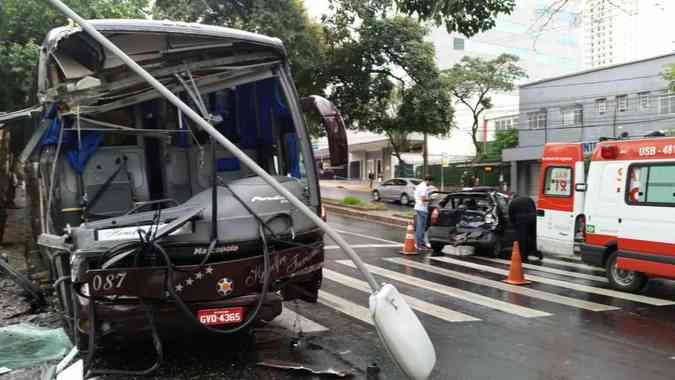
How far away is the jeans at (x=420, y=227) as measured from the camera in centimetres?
1412

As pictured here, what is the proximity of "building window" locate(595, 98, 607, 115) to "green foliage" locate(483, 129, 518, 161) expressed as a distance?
9564mm

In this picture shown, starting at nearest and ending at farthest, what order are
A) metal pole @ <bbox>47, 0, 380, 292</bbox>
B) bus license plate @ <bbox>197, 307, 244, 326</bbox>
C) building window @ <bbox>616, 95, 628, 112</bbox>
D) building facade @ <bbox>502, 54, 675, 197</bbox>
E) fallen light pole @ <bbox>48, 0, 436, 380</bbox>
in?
metal pole @ <bbox>47, 0, 380, 292</bbox>, fallen light pole @ <bbox>48, 0, 436, 380</bbox>, bus license plate @ <bbox>197, 307, 244, 326</bbox>, building facade @ <bbox>502, 54, 675, 197</bbox>, building window @ <bbox>616, 95, 628, 112</bbox>

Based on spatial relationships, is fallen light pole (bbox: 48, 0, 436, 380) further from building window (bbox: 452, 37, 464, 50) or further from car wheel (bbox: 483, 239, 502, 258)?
building window (bbox: 452, 37, 464, 50)

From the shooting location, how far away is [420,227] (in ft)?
46.6

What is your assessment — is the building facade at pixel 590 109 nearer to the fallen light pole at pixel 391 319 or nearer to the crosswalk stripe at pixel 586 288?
the crosswalk stripe at pixel 586 288

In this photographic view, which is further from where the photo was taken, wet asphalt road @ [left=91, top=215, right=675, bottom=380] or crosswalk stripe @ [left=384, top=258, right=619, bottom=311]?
crosswalk stripe @ [left=384, top=258, right=619, bottom=311]

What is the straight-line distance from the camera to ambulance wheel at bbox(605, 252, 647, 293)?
9273 mm

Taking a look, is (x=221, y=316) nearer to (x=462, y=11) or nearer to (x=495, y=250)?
(x=462, y=11)

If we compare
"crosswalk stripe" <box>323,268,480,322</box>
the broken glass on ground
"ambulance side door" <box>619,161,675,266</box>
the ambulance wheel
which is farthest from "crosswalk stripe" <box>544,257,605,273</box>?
the broken glass on ground

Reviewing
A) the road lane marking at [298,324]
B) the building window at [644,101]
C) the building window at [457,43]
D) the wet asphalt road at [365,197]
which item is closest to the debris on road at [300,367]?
the road lane marking at [298,324]

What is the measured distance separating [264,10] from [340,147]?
1332 cm

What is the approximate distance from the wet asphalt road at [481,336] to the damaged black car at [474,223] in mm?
2331

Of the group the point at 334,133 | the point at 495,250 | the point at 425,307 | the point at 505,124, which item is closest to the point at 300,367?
the point at 334,133

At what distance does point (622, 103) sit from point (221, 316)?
31.2 metres
